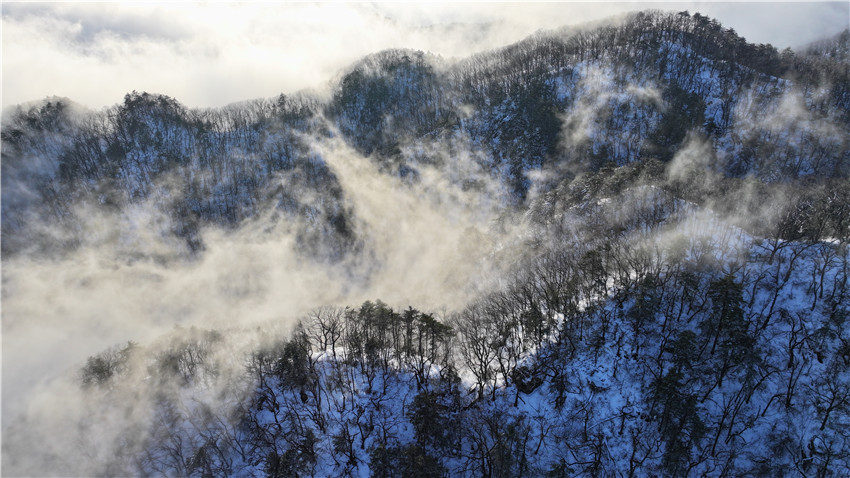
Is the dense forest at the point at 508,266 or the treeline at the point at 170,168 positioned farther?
the treeline at the point at 170,168

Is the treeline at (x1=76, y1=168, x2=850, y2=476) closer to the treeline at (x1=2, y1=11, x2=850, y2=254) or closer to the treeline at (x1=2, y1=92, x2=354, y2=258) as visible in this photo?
the treeline at (x1=2, y1=11, x2=850, y2=254)

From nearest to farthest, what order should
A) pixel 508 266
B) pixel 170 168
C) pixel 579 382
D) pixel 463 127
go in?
1. pixel 579 382
2. pixel 508 266
3. pixel 463 127
4. pixel 170 168

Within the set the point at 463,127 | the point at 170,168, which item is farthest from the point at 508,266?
the point at 170,168

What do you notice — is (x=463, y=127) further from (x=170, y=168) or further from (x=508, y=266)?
(x=170, y=168)

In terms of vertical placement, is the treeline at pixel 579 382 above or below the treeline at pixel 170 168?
below

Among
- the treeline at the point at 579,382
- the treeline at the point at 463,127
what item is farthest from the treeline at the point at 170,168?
the treeline at the point at 579,382

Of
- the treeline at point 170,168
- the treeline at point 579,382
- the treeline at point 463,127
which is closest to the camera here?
the treeline at point 579,382

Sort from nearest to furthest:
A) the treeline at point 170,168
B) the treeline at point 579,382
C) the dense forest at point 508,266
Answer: the treeline at point 579,382
the dense forest at point 508,266
the treeline at point 170,168

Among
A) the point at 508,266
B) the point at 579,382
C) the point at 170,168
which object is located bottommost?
the point at 579,382

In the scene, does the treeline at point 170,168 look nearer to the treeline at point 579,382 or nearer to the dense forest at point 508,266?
the dense forest at point 508,266

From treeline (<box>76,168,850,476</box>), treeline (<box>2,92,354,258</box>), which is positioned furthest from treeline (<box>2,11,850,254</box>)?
treeline (<box>76,168,850,476</box>)
